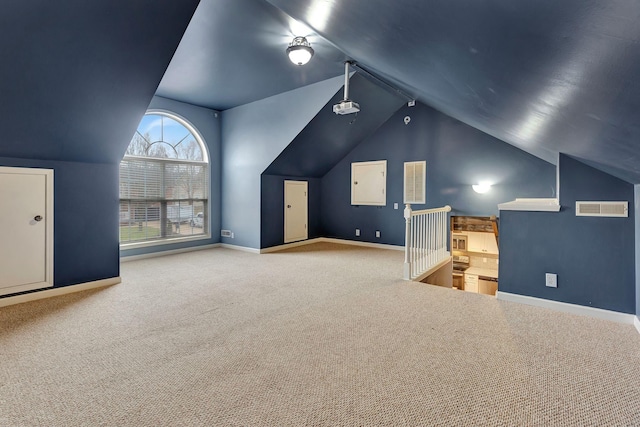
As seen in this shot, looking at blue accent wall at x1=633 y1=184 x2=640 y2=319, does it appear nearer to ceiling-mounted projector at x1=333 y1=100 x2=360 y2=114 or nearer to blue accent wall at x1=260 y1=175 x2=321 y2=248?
ceiling-mounted projector at x1=333 y1=100 x2=360 y2=114

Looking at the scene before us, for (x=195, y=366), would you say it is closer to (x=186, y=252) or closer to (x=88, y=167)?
(x=88, y=167)

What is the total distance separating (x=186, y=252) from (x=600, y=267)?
241 inches

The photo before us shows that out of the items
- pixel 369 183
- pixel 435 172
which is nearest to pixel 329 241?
pixel 369 183

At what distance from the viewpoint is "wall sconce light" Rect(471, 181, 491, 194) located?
5.53 meters

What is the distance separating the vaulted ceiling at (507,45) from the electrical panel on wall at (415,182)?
10.4ft

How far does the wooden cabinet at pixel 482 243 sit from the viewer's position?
22.6ft

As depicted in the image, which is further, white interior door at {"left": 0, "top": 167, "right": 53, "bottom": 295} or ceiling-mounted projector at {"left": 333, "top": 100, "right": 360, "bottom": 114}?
ceiling-mounted projector at {"left": 333, "top": 100, "right": 360, "bottom": 114}

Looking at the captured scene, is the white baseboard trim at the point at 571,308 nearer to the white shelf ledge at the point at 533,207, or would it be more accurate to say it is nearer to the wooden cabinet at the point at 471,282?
the white shelf ledge at the point at 533,207

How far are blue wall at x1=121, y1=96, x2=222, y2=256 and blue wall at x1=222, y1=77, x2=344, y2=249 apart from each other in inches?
4.8

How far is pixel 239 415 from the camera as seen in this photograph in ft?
5.58

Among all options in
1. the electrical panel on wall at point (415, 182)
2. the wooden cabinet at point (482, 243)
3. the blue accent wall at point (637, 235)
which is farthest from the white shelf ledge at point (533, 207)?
the wooden cabinet at point (482, 243)

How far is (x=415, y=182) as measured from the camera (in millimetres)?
6320

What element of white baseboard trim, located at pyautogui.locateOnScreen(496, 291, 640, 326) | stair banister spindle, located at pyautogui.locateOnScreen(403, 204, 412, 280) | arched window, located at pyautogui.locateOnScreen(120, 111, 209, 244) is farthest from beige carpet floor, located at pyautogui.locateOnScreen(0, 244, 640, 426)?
arched window, located at pyautogui.locateOnScreen(120, 111, 209, 244)

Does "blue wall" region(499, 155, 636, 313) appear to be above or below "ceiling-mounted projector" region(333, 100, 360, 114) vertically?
below
